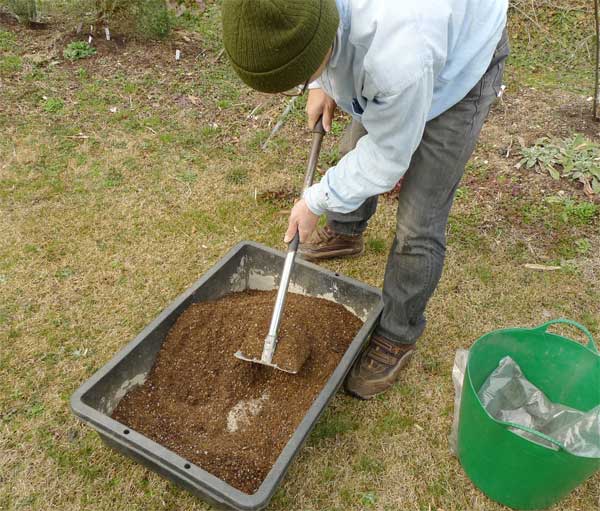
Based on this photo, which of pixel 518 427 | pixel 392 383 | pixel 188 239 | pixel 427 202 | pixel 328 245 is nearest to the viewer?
pixel 518 427

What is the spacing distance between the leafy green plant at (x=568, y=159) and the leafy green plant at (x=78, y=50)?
11.8 ft

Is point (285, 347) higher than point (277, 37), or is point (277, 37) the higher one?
point (277, 37)

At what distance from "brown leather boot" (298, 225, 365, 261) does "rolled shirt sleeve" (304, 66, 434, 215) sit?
1.13m

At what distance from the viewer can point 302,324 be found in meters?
2.21

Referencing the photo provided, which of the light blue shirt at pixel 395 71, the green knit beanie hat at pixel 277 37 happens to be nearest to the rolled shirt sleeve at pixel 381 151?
the light blue shirt at pixel 395 71

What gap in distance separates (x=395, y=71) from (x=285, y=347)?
115 centimetres

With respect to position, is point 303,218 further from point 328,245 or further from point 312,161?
point 328,245

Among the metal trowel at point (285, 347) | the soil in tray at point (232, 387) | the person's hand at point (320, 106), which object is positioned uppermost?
the person's hand at point (320, 106)

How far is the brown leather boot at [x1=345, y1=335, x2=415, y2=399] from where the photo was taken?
2.22m

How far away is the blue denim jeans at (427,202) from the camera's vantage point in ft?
5.70

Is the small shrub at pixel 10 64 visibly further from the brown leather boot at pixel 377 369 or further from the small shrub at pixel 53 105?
the brown leather boot at pixel 377 369

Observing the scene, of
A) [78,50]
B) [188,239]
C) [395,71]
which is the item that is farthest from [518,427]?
[78,50]

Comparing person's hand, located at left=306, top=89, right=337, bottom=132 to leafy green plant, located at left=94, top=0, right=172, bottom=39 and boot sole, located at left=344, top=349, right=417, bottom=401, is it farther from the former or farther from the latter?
leafy green plant, located at left=94, top=0, right=172, bottom=39

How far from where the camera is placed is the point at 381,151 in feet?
4.95
